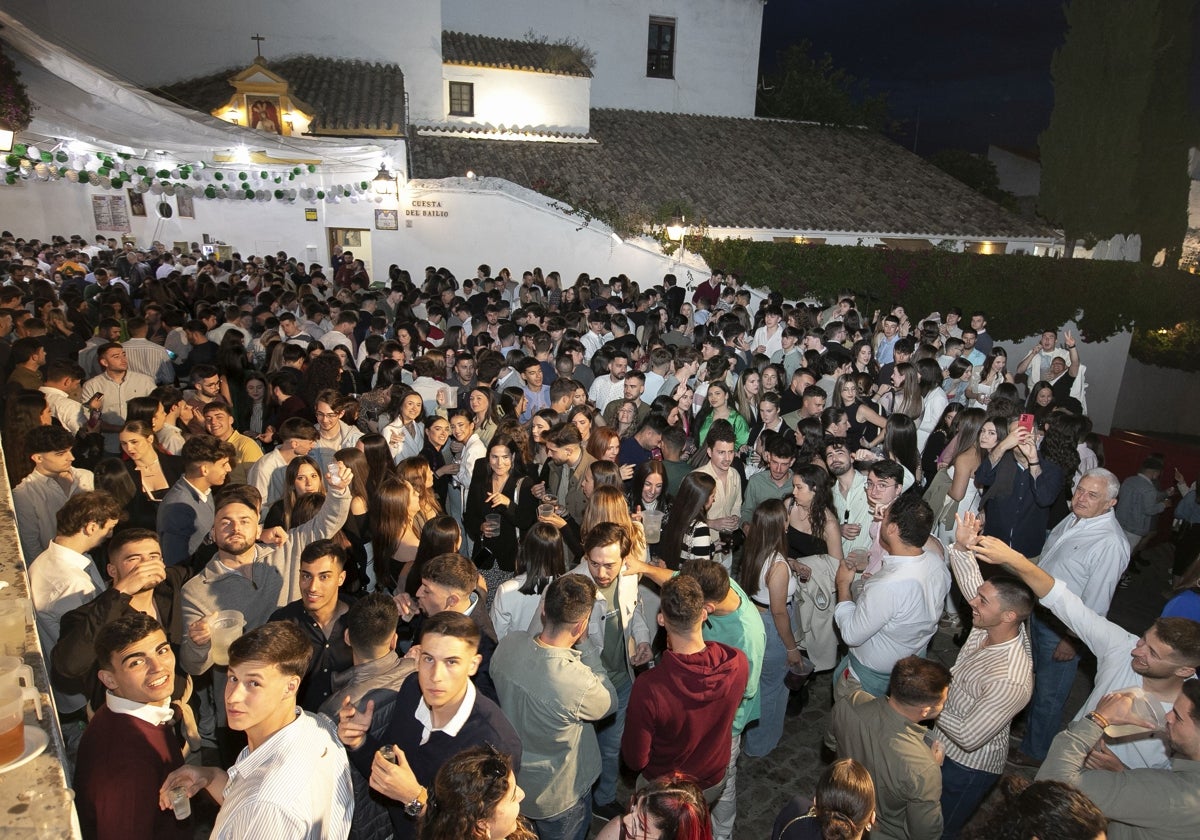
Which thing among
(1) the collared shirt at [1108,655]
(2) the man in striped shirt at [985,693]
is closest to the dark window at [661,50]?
(1) the collared shirt at [1108,655]

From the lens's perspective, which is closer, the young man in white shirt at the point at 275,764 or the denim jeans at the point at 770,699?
the young man in white shirt at the point at 275,764

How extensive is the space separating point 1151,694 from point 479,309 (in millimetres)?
9414

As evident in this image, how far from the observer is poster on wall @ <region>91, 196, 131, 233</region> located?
17.5m

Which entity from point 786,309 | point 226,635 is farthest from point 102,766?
point 786,309

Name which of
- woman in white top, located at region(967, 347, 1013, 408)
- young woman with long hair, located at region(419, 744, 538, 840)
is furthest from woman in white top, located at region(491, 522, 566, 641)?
woman in white top, located at region(967, 347, 1013, 408)

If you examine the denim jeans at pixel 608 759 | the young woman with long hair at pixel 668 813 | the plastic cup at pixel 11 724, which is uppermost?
the plastic cup at pixel 11 724

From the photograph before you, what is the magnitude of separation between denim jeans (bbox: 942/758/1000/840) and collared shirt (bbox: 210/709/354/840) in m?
2.68

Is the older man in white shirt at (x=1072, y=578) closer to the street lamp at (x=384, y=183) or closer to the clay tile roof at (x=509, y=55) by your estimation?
the street lamp at (x=384, y=183)

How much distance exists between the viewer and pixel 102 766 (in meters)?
2.32

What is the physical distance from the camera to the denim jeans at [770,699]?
4078 millimetres

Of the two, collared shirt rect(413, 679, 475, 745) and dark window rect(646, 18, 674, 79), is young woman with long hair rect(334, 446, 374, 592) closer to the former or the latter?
collared shirt rect(413, 679, 475, 745)

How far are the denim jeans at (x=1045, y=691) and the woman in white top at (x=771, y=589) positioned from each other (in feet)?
5.24

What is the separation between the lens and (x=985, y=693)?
10.4ft

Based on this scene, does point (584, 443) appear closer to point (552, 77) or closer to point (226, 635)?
point (226, 635)
